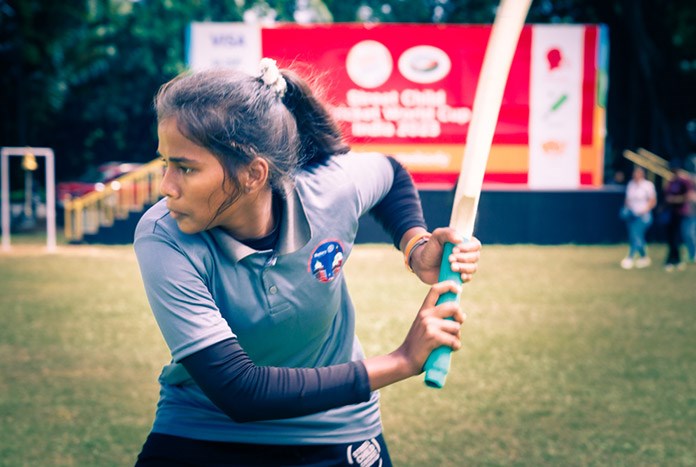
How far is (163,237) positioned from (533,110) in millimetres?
17035

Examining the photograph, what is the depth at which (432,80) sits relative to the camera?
18.1 m

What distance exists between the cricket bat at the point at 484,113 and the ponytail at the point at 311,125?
563 mm

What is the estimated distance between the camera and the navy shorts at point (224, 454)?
2281 mm

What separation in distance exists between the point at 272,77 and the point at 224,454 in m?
1.01

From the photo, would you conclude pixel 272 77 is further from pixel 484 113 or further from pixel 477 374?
pixel 477 374

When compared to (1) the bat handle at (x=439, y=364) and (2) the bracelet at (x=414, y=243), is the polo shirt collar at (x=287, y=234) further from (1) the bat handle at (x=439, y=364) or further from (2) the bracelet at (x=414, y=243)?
(1) the bat handle at (x=439, y=364)

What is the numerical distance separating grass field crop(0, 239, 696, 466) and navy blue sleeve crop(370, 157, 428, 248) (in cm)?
236

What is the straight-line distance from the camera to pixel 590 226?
19.4m

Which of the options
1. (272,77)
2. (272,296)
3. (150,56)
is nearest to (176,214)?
(272,296)

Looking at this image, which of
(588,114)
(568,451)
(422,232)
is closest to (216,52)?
(588,114)

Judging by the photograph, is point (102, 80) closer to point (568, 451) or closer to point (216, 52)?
point (216, 52)

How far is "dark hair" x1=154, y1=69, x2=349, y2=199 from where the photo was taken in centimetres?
199

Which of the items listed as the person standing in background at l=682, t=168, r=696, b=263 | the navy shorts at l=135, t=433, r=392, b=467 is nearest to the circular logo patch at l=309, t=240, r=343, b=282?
the navy shorts at l=135, t=433, r=392, b=467

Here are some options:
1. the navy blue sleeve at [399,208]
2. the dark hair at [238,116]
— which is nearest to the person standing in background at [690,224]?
the navy blue sleeve at [399,208]
